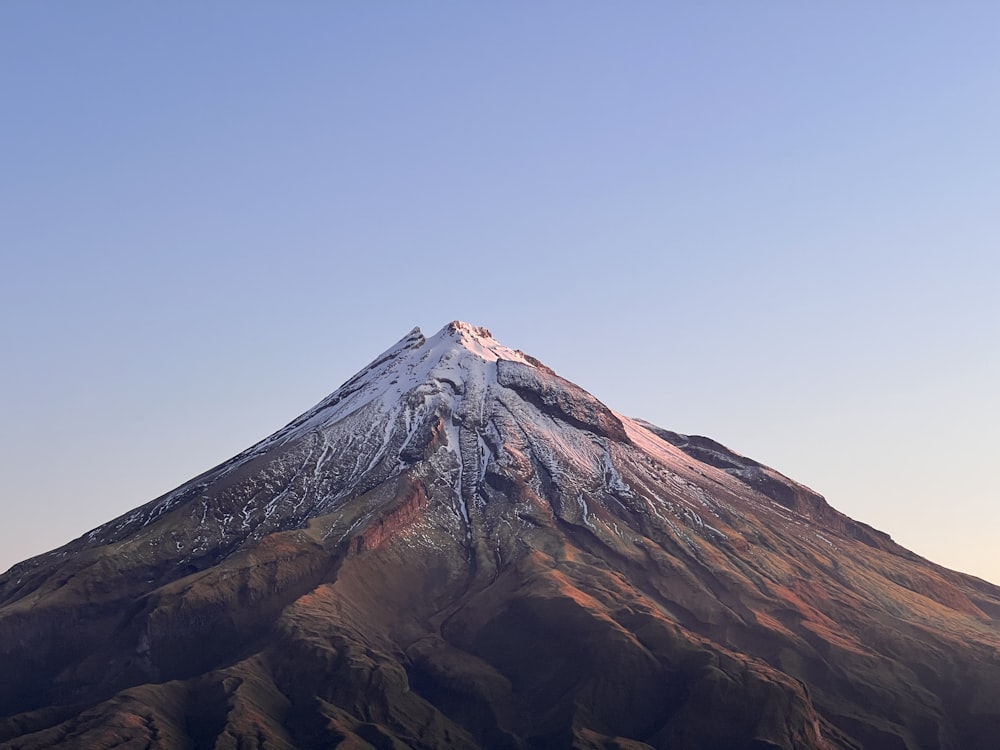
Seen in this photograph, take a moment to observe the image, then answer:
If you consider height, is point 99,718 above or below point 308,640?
below

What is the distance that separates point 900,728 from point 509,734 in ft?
171

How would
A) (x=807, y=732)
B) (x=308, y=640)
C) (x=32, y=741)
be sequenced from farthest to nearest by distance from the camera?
(x=308, y=640), (x=807, y=732), (x=32, y=741)

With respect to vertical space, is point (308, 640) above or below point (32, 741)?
above

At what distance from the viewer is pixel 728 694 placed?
624 feet

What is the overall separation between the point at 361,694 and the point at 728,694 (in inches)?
1811

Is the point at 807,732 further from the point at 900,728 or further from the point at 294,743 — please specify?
the point at 294,743

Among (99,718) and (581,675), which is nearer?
(99,718)

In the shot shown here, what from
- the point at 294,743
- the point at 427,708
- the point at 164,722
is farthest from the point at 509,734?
the point at 164,722

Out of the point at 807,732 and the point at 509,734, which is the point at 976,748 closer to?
the point at 807,732

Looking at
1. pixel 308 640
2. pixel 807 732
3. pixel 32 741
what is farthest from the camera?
pixel 308 640

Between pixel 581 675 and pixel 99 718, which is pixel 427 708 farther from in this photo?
pixel 99 718

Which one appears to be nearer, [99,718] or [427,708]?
[99,718]

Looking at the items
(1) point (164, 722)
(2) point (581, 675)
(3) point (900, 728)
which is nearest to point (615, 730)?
(2) point (581, 675)

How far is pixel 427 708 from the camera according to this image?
191750mm
